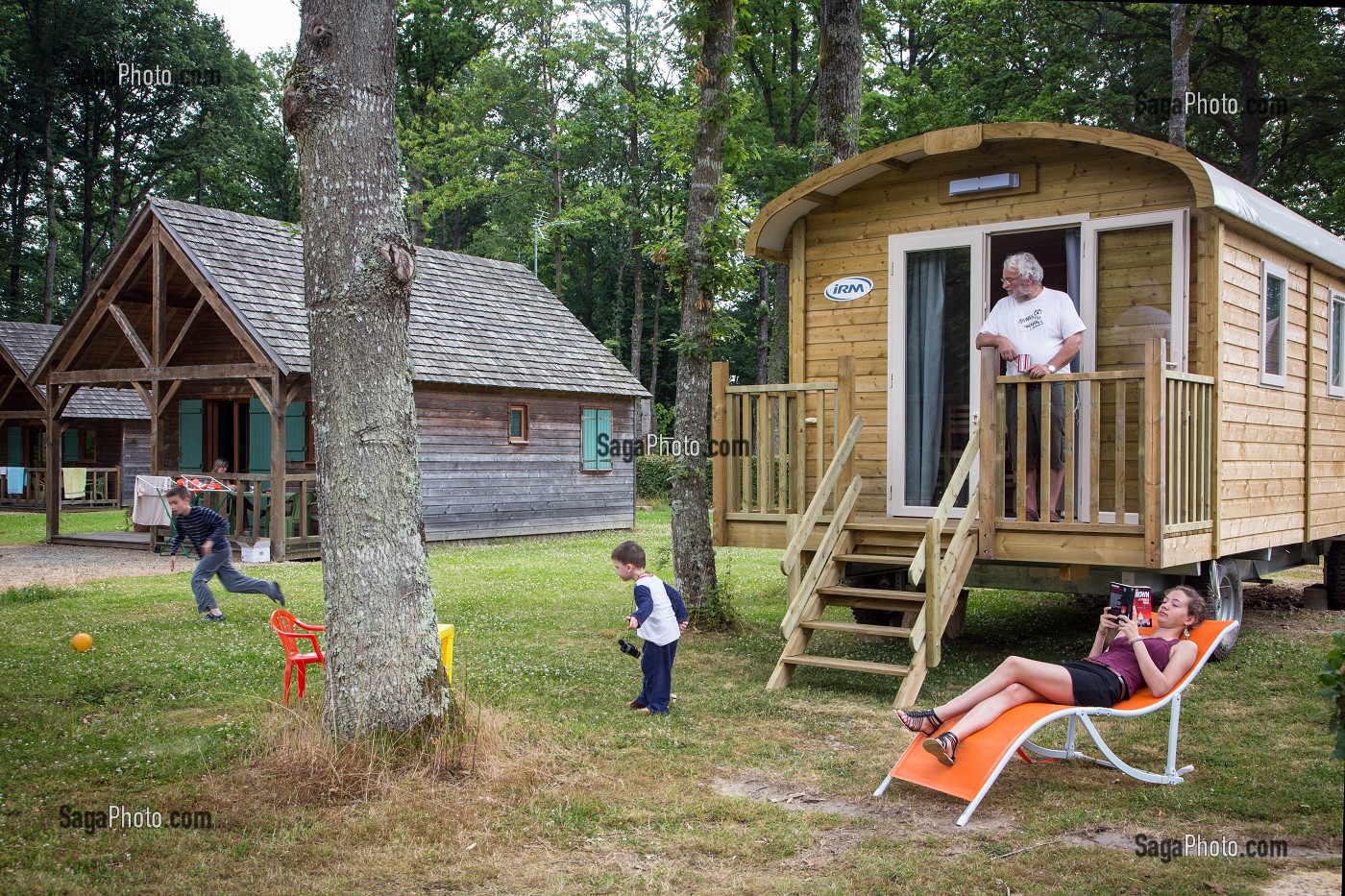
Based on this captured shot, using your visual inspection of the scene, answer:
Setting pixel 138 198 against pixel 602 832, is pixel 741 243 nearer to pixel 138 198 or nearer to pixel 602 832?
pixel 602 832

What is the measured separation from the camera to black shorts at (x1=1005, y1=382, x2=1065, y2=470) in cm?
805

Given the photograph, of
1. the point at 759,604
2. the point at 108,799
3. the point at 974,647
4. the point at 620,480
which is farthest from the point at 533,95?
the point at 108,799

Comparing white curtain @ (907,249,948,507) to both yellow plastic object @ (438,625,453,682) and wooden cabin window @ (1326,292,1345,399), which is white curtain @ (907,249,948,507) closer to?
yellow plastic object @ (438,625,453,682)

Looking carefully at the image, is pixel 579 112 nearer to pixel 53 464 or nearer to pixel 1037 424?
pixel 53 464

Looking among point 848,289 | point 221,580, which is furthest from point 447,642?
point 221,580

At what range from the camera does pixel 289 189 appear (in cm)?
Result: 4353

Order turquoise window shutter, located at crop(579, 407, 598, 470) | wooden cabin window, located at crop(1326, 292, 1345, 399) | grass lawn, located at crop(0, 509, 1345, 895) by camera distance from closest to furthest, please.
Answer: grass lawn, located at crop(0, 509, 1345, 895), wooden cabin window, located at crop(1326, 292, 1345, 399), turquoise window shutter, located at crop(579, 407, 598, 470)

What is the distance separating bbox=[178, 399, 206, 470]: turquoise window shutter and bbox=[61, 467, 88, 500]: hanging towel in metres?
10.1

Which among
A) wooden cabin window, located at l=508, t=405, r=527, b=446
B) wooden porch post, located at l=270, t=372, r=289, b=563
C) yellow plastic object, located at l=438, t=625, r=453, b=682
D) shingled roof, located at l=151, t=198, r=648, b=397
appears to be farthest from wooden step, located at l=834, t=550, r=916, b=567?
wooden cabin window, located at l=508, t=405, r=527, b=446

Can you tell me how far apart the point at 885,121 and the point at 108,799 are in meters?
30.2

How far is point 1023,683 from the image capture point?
18.4 ft

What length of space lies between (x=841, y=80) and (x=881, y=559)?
301 inches

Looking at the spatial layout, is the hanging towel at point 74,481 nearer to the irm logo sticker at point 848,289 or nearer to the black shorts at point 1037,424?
the irm logo sticker at point 848,289

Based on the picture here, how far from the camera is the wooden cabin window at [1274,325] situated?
30.9ft
